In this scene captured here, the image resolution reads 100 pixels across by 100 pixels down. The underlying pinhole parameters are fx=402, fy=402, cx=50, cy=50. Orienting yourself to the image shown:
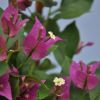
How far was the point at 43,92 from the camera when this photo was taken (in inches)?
27.9

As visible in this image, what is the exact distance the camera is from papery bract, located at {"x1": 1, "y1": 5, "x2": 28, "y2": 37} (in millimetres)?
663

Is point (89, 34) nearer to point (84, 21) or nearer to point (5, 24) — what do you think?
point (84, 21)

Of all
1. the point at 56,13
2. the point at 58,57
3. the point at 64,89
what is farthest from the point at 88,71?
the point at 56,13

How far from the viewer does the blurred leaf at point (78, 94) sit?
2.49 feet

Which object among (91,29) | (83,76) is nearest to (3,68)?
(83,76)

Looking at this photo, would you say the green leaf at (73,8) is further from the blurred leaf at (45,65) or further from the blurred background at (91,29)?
the blurred background at (91,29)

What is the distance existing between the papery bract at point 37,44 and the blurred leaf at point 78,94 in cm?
13

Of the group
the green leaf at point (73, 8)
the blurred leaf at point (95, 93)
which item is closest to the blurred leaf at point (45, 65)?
the green leaf at point (73, 8)

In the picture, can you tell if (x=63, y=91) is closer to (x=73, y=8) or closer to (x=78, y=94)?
(x=78, y=94)

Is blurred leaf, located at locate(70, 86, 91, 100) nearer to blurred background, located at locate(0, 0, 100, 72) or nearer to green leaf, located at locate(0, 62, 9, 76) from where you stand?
green leaf, located at locate(0, 62, 9, 76)

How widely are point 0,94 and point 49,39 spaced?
0.13 m

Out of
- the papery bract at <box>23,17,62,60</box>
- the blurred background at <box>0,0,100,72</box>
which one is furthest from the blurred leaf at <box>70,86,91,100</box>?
the blurred background at <box>0,0,100,72</box>

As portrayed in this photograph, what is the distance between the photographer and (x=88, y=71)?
2.45 feet

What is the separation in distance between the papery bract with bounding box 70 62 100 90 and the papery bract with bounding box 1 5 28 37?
0.15m
